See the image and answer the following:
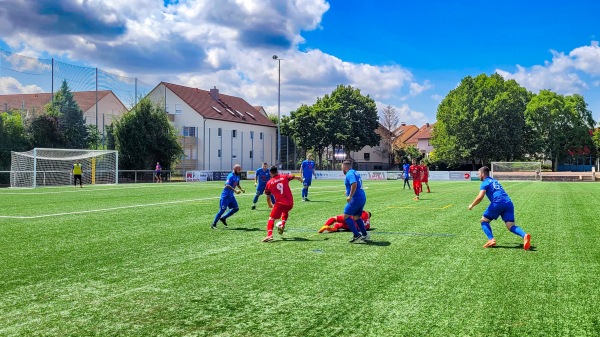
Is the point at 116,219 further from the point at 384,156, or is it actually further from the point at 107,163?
the point at 384,156

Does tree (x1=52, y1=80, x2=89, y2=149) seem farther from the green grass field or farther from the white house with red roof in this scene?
the green grass field

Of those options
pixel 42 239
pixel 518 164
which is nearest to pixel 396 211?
pixel 42 239

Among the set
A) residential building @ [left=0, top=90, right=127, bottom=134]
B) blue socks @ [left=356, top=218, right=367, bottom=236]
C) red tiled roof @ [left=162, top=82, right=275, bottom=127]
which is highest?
red tiled roof @ [left=162, top=82, right=275, bottom=127]

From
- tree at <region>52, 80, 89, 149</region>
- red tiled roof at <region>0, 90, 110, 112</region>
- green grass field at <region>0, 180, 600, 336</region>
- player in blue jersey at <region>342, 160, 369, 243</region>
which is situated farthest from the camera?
tree at <region>52, 80, 89, 149</region>

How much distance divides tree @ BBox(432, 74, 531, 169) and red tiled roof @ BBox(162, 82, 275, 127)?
1075 inches

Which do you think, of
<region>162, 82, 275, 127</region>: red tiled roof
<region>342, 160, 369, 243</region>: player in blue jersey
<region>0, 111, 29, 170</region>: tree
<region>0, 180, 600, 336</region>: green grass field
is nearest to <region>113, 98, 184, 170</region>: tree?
<region>0, 111, 29, 170</region>: tree

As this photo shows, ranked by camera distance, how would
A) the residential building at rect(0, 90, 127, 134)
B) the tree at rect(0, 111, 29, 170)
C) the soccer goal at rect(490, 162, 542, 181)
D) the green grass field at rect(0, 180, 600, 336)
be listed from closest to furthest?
1. the green grass field at rect(0, 180, 600, 336)
2. the tree at rect(0, 111, 29, 170)
3. the residential building at rect(0, 90, 127, 134)
4. the soccer goal at rect(490, 162, 542, 181)

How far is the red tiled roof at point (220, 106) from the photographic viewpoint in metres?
62.7

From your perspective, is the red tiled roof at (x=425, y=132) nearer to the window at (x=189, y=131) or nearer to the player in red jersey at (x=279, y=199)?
the window at (x=189, y=131)

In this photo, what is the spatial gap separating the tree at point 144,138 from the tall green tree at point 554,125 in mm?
50208

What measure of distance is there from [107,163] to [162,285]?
126 feet

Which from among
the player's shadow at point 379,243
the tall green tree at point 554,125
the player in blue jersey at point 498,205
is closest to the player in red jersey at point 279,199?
the player's shadow at point 379,243

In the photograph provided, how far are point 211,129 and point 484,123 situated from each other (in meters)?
35.5

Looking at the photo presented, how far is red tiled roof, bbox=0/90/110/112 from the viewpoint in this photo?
40.4 m
